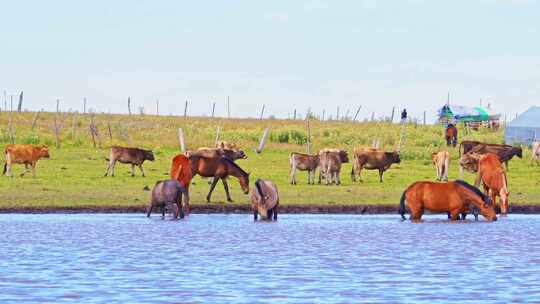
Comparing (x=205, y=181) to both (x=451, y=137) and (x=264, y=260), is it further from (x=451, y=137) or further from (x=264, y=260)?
(x=451, y=137)

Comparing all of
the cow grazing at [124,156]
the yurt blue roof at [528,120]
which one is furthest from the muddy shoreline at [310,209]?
the yurt blue roof at [528,120]

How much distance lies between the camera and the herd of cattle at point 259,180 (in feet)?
99.8

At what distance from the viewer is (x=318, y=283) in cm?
1716

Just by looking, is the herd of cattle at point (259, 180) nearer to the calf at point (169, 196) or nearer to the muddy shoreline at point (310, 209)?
the calf at point (169, 196)

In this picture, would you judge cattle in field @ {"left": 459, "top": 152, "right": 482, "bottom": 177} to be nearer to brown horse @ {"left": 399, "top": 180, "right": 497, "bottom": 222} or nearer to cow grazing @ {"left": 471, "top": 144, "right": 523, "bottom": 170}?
cow grazing @ {"left": 471, "top": 144, "right": 523, "bottom": 170}

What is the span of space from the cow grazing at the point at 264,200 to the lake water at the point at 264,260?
372 mm

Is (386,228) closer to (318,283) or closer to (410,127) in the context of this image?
(318,283)

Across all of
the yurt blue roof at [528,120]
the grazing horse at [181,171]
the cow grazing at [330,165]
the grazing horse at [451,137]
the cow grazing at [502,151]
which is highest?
the yurt blue roof at [528,120]

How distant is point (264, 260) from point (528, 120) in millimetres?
58258

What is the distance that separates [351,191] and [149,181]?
21.9ft

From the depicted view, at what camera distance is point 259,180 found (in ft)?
96.9

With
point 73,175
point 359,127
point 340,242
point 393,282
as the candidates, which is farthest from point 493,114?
point 393,282

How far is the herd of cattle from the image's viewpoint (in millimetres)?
30422

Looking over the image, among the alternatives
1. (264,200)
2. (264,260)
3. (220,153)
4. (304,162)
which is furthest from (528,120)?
(264,260)
